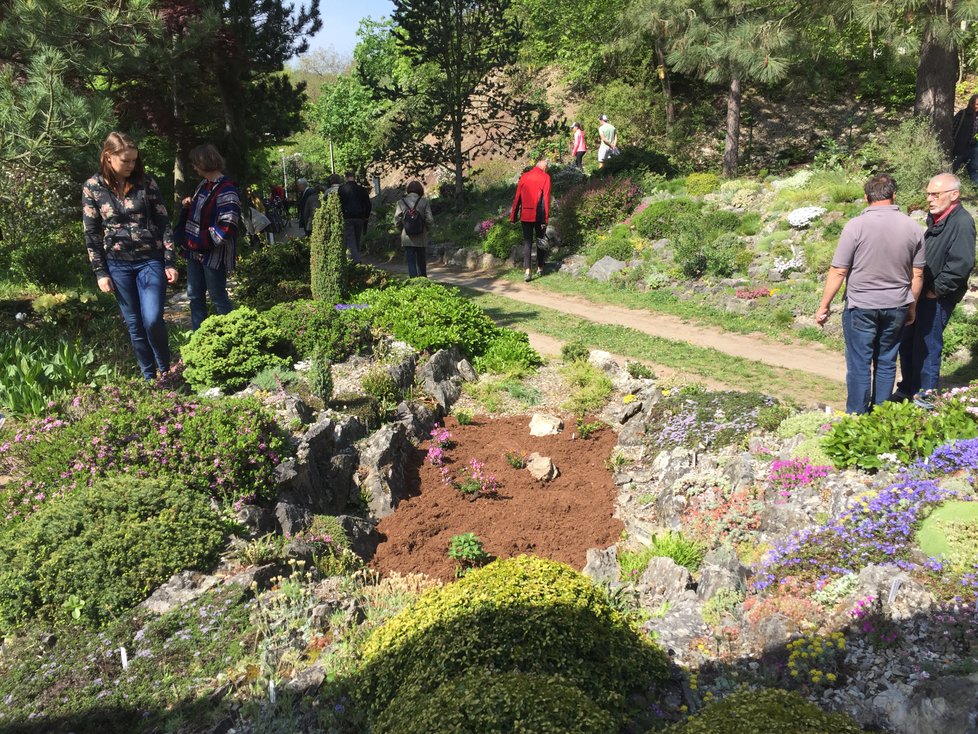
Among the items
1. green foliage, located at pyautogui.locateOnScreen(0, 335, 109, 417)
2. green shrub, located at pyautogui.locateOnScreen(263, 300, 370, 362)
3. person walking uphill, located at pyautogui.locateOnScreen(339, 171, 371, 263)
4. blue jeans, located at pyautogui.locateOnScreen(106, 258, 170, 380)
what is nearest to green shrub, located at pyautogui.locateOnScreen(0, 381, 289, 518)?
green foliage, located at pyautogui.locateOnScreen(0, 335, 109, 417)

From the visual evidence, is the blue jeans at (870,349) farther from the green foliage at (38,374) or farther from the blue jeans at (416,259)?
the blue jeans at (416,259)

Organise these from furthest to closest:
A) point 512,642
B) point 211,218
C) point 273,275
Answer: point 273,275
point 211,218
point 512,642

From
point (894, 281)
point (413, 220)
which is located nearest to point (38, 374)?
point (413, 220)

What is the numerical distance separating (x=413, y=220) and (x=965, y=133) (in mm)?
11785

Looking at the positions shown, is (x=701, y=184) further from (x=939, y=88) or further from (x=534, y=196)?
(x=534, y=196)

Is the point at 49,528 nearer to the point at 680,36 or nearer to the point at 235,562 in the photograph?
the point at 235,562

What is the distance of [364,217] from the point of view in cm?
1388

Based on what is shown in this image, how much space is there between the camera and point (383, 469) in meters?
6.42

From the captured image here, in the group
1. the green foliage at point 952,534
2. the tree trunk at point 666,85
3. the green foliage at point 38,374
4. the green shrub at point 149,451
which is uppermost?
the tree trunk at point 666,85

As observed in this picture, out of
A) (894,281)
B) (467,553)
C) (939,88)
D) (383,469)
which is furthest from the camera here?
(939,88)

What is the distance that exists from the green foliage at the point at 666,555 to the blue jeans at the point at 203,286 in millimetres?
5257

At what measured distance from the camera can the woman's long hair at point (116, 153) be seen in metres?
6.00

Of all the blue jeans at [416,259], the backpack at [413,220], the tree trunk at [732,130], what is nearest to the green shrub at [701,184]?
the tree trunk at [732,130]

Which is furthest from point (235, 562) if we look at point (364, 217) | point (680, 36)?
point (680, 36)
